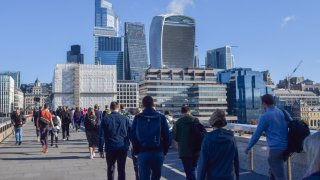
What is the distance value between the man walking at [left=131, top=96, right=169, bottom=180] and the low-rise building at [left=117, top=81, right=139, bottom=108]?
17681 centimetres

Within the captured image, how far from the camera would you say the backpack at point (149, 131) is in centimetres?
615

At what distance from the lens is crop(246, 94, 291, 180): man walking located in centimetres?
612

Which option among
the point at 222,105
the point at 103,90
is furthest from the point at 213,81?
the point at 103,90

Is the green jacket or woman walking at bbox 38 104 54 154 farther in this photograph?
woman walking at bbox 38 104 54 154

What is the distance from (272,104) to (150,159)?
7.19 ft

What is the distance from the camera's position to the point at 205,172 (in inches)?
178

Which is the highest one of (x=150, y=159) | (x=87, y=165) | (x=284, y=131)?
(x=284, y=131)

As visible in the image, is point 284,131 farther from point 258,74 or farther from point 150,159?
point 258,74

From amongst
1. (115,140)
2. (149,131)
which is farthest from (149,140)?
(115,140)

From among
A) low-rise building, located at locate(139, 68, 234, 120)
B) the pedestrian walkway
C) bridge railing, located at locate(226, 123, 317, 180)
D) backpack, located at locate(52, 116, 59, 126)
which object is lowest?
the pedestrian walkway

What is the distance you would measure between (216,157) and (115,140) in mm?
3398

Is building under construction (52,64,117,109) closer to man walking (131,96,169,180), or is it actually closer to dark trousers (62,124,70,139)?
dark trousers (62,124,70,139)

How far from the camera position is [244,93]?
16688 centimetres

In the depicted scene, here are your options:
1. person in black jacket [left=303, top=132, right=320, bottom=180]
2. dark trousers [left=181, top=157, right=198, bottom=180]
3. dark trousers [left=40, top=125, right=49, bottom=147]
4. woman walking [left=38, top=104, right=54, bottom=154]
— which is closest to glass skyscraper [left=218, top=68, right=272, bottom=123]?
woman walking [left=38, top=104, right=54, bottom=154]
